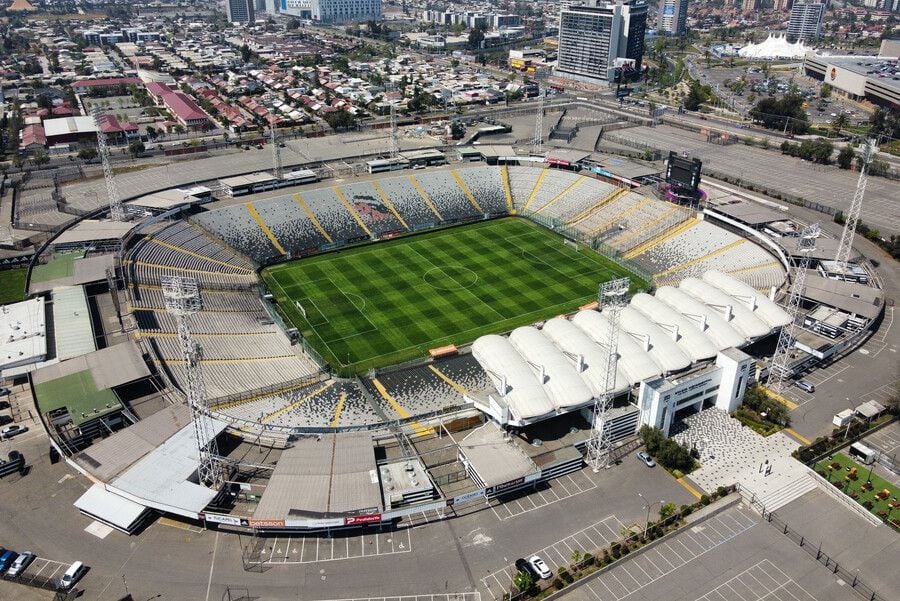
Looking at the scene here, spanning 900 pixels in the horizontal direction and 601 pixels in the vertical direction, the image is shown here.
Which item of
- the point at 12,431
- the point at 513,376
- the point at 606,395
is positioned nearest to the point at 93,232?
the point at 12,431

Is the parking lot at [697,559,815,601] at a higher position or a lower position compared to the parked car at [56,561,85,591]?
lower

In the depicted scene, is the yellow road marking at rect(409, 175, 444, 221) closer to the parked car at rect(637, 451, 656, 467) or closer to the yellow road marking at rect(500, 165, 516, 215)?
the yellow road marking at rect(500, 165, 516, 215)

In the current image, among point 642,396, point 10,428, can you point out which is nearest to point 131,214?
point 10,428

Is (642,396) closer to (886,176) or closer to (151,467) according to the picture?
(151,467)

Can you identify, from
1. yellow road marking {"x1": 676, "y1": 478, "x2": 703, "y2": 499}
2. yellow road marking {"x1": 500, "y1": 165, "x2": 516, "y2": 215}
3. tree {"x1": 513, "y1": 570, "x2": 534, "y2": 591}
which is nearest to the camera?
tree {"x1": 513, "y1": 570, "x2": 534, "y2": 591}

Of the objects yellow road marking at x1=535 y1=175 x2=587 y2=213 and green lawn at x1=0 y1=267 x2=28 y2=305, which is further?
yellow road marking at x1=535 y1=175 x2=587 y2=213

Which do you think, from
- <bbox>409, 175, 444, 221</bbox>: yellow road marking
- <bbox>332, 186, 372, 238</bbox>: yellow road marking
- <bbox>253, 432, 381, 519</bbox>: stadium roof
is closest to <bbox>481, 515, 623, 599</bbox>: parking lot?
<bbox>253, 432, 381, 519</bbox>: stadium roof
